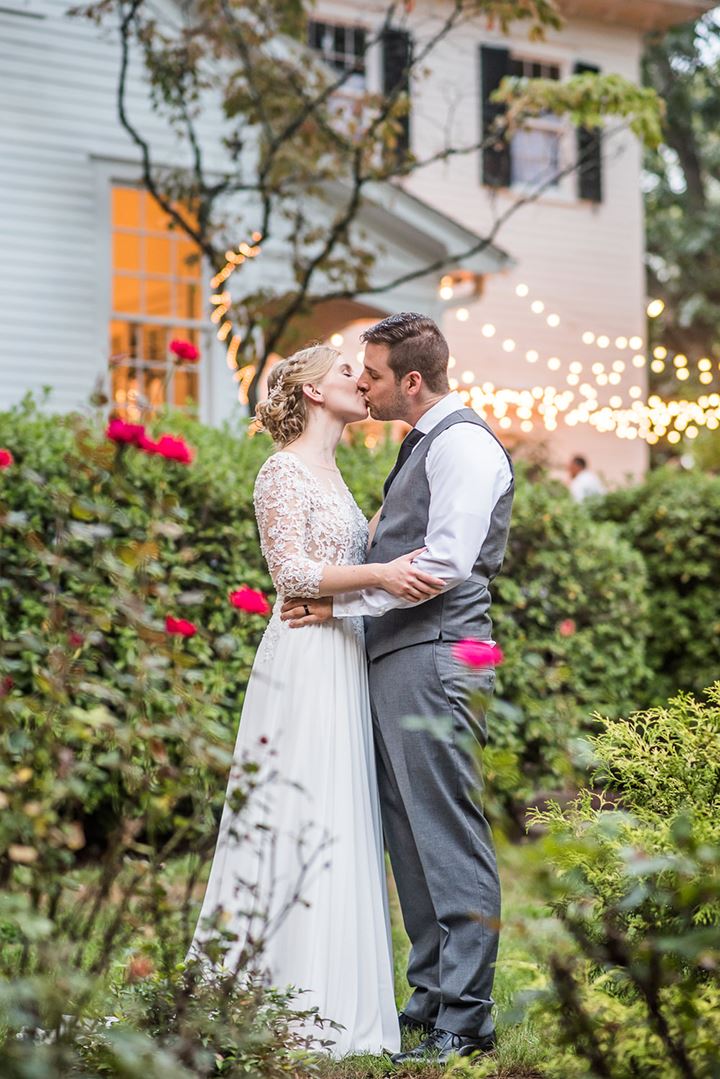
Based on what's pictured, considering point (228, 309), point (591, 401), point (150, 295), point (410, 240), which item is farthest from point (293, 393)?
point (591, 401)

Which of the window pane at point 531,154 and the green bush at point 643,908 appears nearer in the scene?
the green bush at point 643,908

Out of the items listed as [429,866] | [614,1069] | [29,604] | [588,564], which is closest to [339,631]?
[429,866]

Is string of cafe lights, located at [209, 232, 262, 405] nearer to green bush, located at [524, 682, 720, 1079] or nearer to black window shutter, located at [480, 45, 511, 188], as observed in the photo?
black window shutter, located at [480, 45, 511, 188]

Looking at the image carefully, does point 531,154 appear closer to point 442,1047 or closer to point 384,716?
point 384,716

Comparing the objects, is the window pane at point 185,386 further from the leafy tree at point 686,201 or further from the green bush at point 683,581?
the leafy tree at point 686,201

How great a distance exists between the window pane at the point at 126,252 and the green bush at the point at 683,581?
522 cm

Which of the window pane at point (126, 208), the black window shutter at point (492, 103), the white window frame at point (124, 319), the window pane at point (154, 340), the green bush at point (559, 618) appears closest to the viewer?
the green bush at point (559, 618)

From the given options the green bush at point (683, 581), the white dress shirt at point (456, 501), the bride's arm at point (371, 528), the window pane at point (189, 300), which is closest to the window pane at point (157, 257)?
the window pane at point (189, 300)

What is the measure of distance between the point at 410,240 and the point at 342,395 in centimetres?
823

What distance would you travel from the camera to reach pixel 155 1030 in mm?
2893

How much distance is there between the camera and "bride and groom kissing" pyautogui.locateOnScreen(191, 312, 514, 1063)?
12.5ft

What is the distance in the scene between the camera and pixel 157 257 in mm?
11656

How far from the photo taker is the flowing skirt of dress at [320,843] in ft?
12.6

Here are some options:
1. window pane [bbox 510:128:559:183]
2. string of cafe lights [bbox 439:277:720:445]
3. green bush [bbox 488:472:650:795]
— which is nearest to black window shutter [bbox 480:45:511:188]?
window pane [bbox 510:128:559:183]
